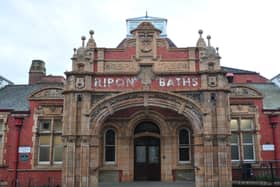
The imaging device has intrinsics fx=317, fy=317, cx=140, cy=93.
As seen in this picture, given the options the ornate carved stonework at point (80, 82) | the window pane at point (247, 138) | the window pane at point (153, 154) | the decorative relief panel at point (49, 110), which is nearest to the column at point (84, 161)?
the ornate carved stonework at point (80, 82)

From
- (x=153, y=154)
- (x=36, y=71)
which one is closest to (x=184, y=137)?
(x=153, y=154)

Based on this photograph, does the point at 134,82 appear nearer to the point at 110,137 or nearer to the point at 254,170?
the point at 110,137

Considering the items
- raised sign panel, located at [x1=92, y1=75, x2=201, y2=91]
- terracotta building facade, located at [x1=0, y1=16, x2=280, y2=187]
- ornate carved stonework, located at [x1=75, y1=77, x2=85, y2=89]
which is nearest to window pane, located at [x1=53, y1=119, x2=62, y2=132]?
terracotta building facade, located at [x1=0, y1=16, x2=280, y2=187]

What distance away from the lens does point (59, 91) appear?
16.4 meters

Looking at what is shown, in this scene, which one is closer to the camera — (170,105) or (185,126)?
(170,105)

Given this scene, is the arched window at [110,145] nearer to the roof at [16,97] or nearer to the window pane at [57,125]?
the window pane at [57,125]

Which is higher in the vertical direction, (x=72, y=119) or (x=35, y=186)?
(x=72, y=119)

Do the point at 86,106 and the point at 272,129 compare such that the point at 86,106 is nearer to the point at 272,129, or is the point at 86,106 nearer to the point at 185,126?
the point at 185,126

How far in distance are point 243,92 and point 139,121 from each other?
559 cm

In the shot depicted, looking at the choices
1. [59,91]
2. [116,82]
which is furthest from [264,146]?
[59,91]

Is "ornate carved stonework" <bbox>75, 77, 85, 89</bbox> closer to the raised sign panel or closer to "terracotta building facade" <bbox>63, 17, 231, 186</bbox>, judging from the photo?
"terracotta building facade" <bbox>63, 17, 231, 186</bbox>

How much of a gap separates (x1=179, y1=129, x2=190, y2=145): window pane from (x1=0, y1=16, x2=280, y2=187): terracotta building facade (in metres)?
0.05

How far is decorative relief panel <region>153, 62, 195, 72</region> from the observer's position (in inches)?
551

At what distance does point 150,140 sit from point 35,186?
5.95 m
